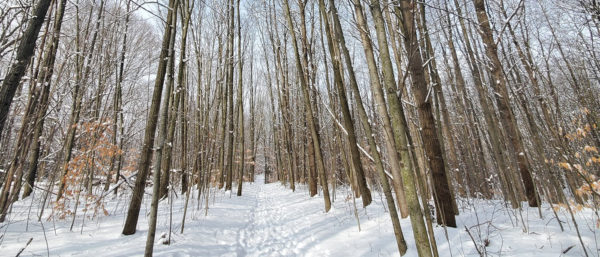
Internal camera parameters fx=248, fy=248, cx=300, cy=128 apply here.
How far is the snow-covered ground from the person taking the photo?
103 inches

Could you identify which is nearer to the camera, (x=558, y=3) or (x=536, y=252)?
(x=536, y=252)

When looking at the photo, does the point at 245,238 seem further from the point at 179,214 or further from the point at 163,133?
the point at 163,133

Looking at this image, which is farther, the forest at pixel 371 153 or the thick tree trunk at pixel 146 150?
the thick tree trunk at pixel 146 150

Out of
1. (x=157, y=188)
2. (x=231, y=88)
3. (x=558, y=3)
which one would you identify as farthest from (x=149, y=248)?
(x=558, y=3)

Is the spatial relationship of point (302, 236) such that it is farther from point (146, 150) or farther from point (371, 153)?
point (146, 150)

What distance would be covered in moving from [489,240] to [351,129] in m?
2.81

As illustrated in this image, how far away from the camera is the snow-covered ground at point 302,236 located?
2.62 m

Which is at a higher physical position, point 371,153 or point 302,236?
point 371,153

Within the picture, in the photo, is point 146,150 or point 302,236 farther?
point 302,236

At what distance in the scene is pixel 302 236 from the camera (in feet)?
14.8

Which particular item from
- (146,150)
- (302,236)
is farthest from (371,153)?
(146,150)

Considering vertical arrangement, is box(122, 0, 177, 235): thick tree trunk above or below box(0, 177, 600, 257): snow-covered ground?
above

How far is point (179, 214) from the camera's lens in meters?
5.28

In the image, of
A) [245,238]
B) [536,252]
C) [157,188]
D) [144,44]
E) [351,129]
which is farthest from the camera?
[144,44]
